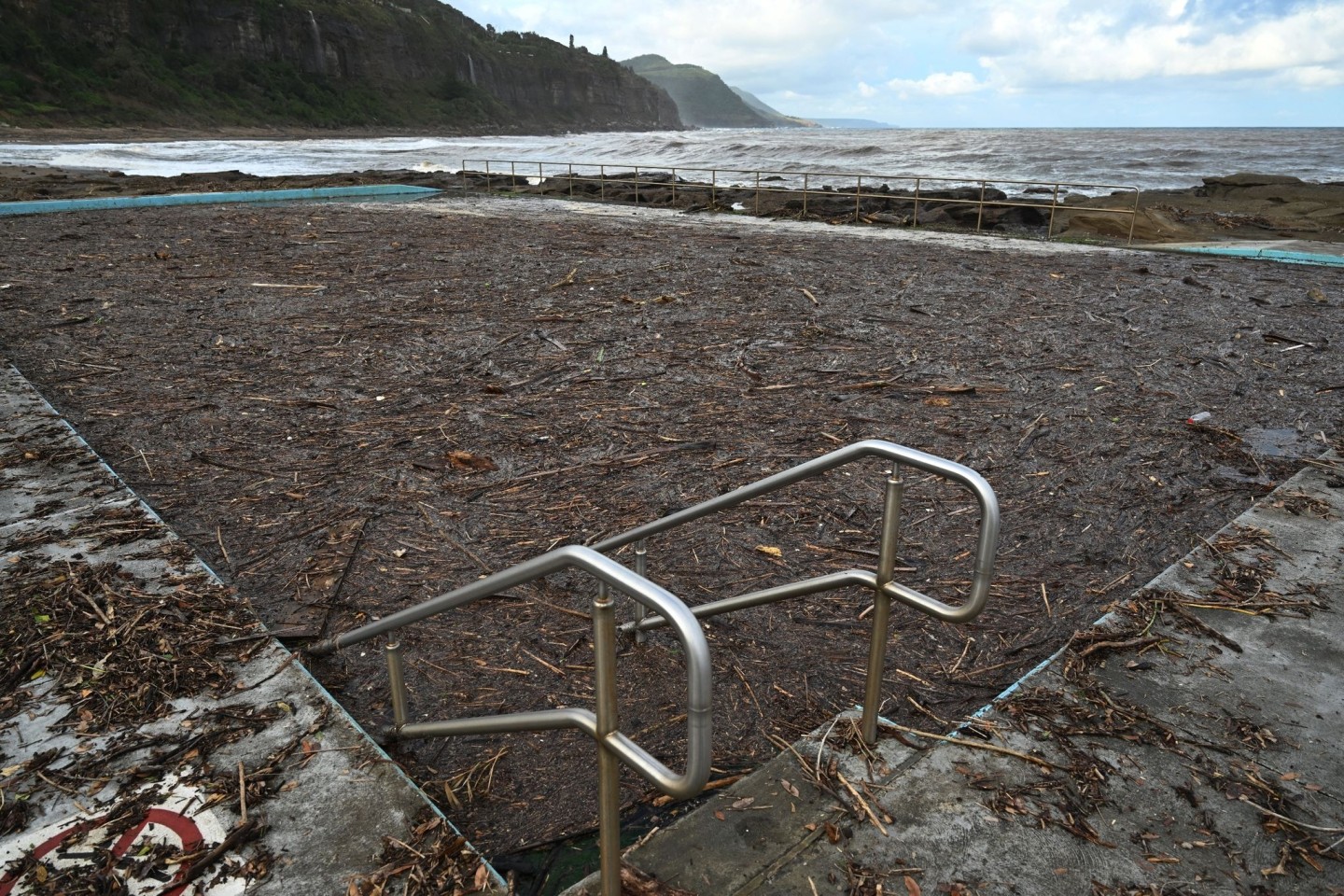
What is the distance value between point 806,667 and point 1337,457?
369 cm

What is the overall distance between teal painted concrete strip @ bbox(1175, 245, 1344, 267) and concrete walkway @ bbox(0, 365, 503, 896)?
1367 cm

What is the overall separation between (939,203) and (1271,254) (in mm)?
7911

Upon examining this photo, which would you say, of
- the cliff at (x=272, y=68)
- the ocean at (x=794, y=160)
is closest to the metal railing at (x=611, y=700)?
the ocean at (x=794, y=160)

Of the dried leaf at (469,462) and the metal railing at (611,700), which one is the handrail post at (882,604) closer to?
the metal railing at (611,700)

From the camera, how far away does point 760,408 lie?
19.4 feet

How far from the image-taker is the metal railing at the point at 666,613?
1.48 metres

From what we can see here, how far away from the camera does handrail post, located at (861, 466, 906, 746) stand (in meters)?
2.21

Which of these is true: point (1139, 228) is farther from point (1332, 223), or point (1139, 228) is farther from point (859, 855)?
point (859, 855)

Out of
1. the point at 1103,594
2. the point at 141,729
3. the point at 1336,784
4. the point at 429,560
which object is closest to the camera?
the point at 1336,784

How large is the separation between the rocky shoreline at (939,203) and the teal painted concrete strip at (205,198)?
1598 millimetres

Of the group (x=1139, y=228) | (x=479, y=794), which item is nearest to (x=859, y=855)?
(x=479, y=794)

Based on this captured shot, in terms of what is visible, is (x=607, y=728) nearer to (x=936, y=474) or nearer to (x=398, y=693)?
(x=936, y=474)

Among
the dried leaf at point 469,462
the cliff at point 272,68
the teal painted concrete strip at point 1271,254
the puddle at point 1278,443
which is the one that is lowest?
the puddle at point 1278,443

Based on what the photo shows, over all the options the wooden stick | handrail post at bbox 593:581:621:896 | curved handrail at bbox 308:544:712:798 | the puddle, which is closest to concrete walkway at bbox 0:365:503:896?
handrail post at bbox 593:581:621:896
